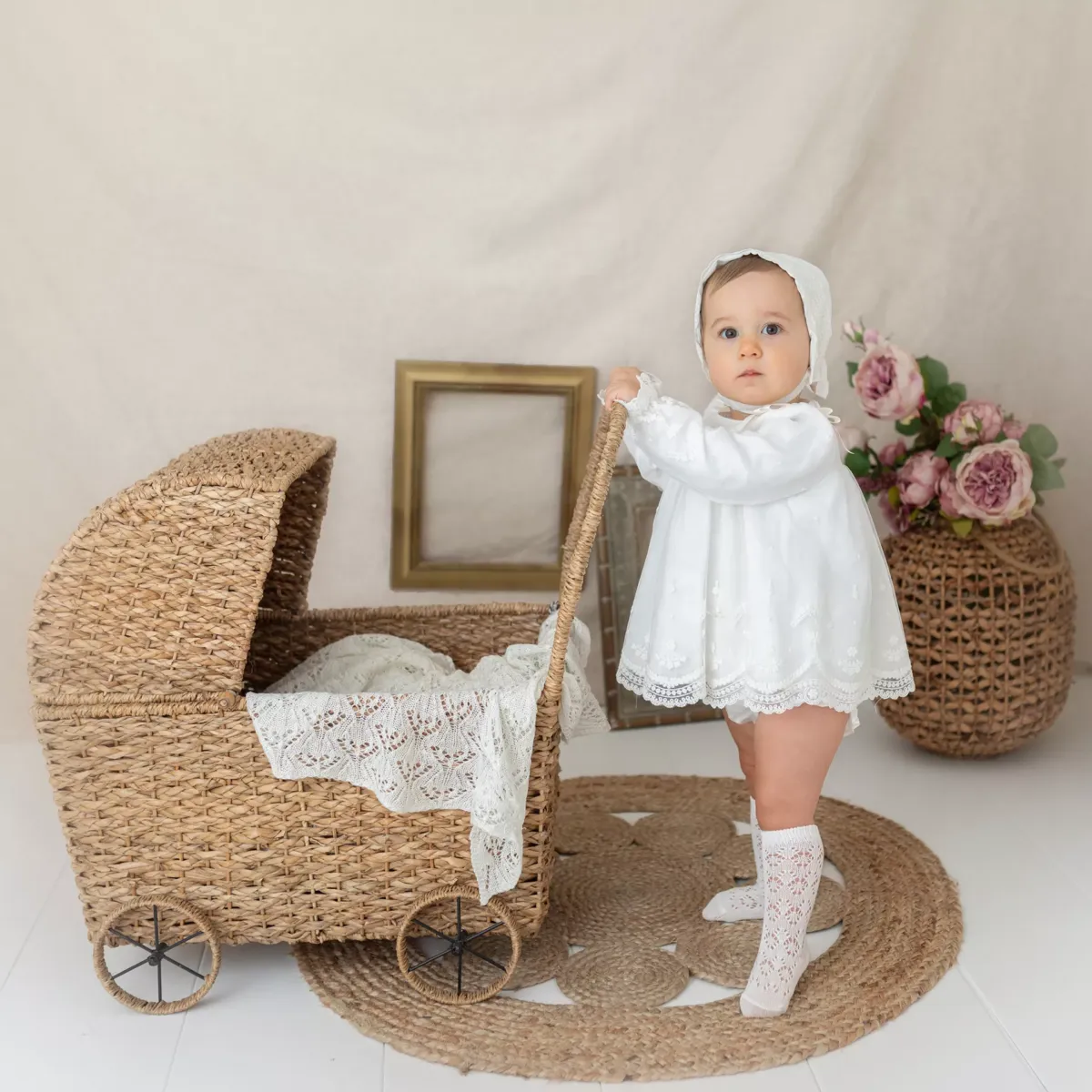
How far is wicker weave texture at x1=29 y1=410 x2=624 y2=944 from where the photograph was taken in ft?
5.53

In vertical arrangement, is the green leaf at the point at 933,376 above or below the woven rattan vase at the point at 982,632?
above

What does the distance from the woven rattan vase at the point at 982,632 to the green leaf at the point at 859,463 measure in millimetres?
166

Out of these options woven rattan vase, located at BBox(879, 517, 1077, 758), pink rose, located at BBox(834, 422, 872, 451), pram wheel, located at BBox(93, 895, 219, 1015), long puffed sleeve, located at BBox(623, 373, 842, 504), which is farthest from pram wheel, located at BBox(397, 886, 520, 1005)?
pink rose, located at BBox(834, 422, 872, 451)

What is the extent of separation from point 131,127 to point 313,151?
1.25 ft

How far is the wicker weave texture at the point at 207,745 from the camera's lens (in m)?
1.69

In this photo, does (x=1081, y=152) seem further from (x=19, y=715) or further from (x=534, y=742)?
(x=19, y=715)

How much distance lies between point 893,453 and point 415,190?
3.91 feet

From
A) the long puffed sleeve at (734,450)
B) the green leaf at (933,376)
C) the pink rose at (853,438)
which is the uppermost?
the long puffed sleeve at (734,450)

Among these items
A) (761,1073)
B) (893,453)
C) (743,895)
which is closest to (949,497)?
(893,453)

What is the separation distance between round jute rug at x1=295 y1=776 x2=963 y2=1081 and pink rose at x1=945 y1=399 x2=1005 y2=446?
31.3 inches

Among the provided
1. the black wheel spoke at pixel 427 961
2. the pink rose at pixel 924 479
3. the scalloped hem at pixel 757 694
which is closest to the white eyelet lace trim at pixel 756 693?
the scalloped hem at pixel 757 694

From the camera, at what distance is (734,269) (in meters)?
1.79

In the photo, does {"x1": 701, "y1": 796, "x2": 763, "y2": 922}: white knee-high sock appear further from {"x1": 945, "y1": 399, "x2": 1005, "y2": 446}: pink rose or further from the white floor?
{"x1": 945, "y1": 399, "x2": 1005, "y2": 446}: pink rose

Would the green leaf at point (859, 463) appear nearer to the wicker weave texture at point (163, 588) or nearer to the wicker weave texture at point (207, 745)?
the wicker weave texture at point (207, 745)
